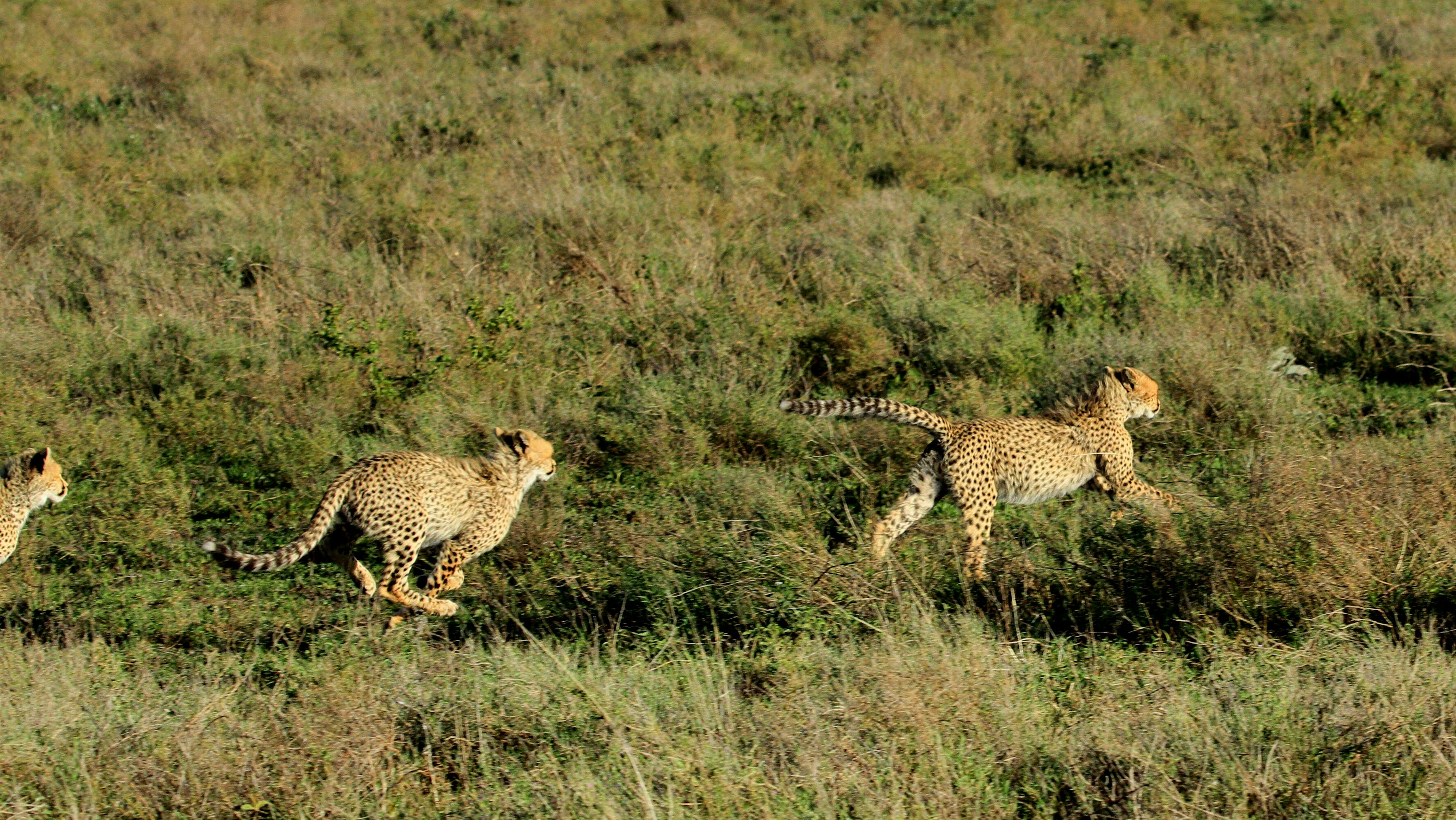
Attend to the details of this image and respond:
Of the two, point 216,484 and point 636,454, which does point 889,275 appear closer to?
point 636,454

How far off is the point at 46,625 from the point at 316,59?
11.4 m

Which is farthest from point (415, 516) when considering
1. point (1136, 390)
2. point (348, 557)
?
point (1136, 390)

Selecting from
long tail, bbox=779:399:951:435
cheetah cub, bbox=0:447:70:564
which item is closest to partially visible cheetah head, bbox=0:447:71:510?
cheetah cub, bbox=0:447:70:564

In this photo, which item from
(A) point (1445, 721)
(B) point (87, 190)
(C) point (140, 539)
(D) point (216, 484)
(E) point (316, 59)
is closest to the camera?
(A) point (1445, 721)

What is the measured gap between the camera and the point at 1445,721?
3742 mm

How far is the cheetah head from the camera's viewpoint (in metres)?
6.38

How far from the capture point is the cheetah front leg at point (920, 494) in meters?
5.77

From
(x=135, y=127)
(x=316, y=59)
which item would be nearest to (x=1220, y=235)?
(x=135, y=127)

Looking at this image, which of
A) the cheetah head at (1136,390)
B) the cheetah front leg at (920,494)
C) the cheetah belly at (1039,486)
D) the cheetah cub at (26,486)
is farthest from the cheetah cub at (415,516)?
the cheetah head at (1136,390)

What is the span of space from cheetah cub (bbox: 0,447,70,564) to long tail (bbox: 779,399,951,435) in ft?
10.3

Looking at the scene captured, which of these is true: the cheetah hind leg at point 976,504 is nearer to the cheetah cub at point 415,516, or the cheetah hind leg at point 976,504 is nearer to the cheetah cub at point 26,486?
the cheetah cub at point 415,516

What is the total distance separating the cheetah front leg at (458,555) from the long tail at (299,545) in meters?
0.45

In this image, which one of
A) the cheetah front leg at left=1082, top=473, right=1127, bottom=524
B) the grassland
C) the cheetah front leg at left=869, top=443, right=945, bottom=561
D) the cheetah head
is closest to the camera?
the grassland

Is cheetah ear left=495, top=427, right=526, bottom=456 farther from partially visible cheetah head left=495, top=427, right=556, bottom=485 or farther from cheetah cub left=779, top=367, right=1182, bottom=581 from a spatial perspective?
cheetah cub left=779, top=367, right=1182, bottom=581
